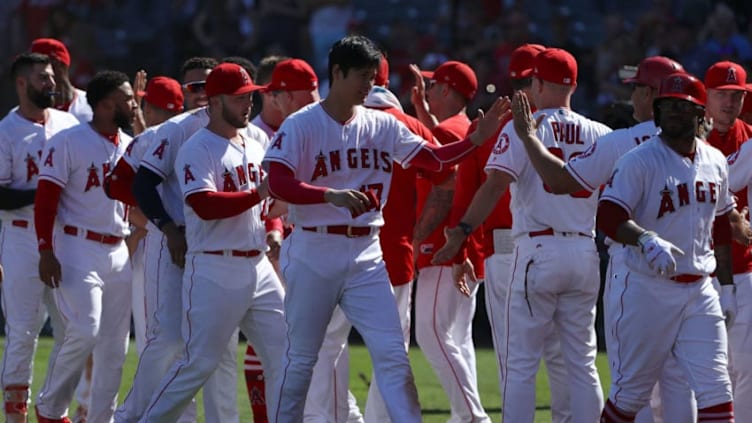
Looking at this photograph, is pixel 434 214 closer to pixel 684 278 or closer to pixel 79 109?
pixel 684 278

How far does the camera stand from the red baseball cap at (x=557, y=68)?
7.61m

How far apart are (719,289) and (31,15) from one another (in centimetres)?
→ 1430

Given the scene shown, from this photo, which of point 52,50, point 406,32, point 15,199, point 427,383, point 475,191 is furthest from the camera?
point 406,32

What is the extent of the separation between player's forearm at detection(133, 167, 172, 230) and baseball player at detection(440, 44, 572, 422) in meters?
1.72

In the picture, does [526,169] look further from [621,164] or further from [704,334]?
[704,334]

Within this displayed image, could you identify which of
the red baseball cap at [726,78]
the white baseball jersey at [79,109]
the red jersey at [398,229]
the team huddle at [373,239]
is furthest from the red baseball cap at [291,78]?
the red baseball cap at [726,78]

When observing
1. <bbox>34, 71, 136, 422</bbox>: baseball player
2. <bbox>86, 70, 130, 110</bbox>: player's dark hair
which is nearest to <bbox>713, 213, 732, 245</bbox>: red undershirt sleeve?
<bbox>34, 71, 136, 422</bbox>: baseball player

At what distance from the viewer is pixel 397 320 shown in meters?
7.09

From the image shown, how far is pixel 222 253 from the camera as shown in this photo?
297 inches

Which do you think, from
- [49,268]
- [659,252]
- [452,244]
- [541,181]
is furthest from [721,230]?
[49,268]

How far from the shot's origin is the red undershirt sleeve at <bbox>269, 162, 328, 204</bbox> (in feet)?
22.1

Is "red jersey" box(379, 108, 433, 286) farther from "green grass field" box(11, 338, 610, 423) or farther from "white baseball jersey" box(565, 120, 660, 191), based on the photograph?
"green grass field" box(11, 338, 610, 423)

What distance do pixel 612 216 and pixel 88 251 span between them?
127 inches

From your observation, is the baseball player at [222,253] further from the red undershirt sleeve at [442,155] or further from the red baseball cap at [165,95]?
the red baseball cap at [165,95]
